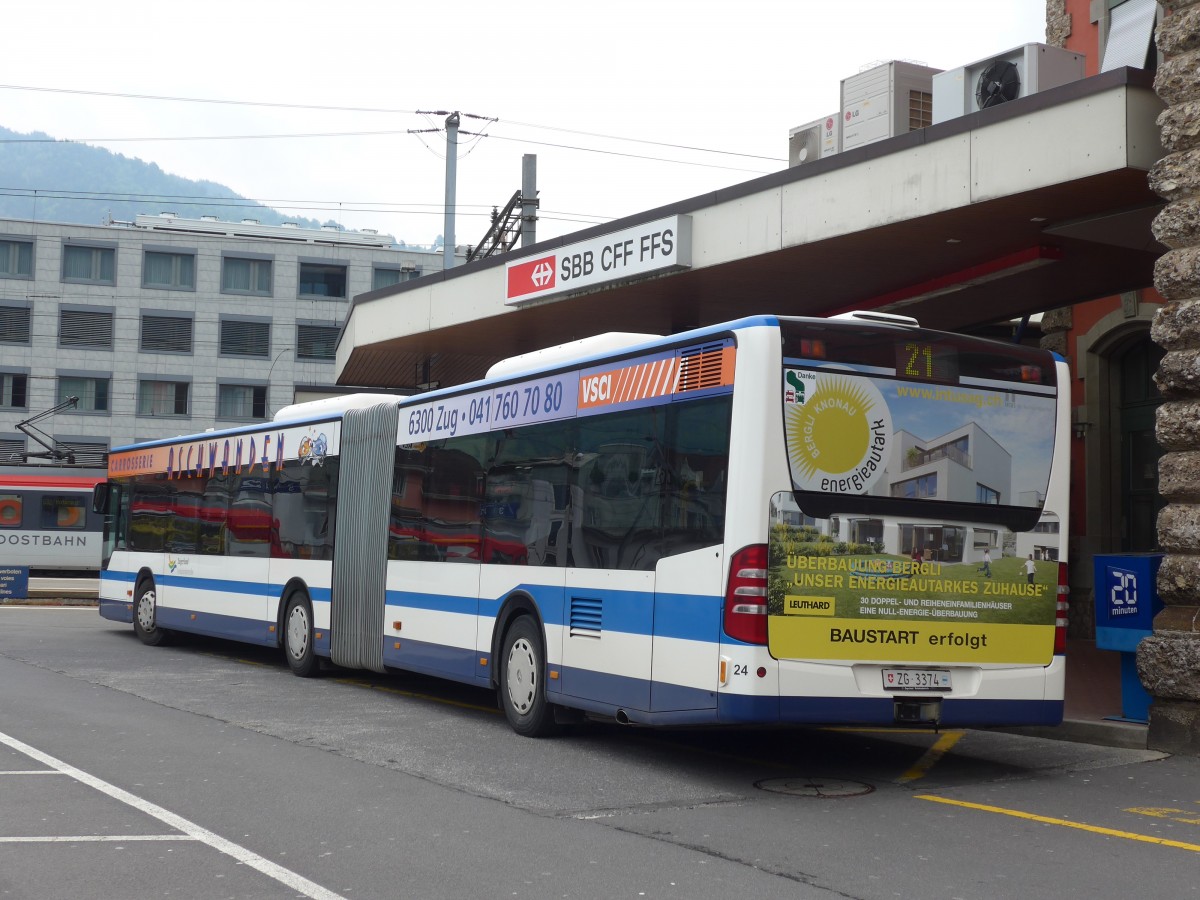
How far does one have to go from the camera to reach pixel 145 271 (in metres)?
71.3

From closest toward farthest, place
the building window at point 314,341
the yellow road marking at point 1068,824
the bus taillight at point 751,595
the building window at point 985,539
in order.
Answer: the yellow road marking at point 1068,824, the bus taillight at point 751,595, the building window at point 985,539, the building window at point 314,341

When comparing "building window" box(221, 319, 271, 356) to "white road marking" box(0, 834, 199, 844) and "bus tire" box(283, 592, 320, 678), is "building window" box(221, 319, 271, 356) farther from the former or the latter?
"white road marking" box(0, 834, 199, 844)

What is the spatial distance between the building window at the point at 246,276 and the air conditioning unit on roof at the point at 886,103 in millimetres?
59539

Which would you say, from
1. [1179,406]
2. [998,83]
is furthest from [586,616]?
[998,83]

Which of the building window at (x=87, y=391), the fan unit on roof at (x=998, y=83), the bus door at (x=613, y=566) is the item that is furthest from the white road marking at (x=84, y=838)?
the building window at (x=87, y=391)

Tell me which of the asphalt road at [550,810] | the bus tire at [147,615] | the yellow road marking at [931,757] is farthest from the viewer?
the bus tire at [147,615]

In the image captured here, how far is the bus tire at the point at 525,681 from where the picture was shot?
11.4 metres

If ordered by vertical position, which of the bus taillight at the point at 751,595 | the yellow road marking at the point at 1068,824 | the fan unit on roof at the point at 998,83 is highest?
the fan unit on roof at the point at 998,83

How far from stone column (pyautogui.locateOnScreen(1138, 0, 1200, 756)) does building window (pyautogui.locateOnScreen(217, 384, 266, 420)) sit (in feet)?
208

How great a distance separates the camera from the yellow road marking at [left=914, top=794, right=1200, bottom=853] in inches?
298

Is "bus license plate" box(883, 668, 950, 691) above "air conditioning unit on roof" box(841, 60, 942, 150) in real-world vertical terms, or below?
below

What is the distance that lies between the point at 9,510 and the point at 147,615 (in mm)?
23952

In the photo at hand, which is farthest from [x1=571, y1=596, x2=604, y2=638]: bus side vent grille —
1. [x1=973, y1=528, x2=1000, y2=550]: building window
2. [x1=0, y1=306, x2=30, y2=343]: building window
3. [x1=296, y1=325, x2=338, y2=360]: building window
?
[x1=0, y1=306, x2=30, y2=343]: building window

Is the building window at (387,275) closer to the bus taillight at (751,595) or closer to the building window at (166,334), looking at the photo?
the building window at (166,334)
